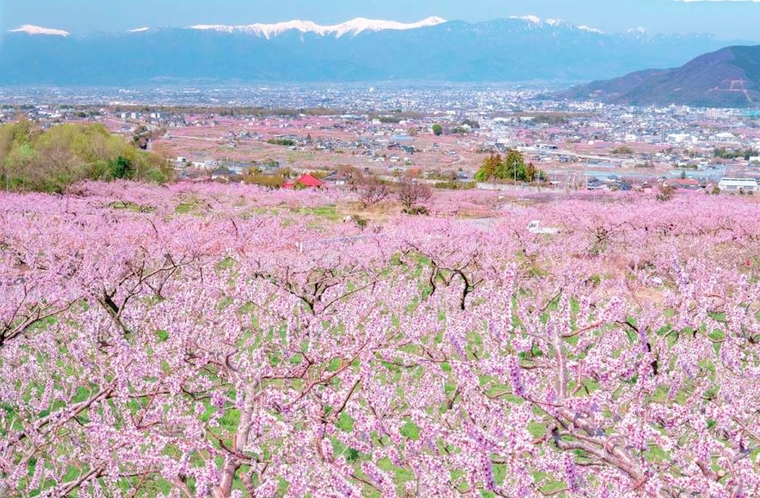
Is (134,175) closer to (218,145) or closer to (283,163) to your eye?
(283,163)

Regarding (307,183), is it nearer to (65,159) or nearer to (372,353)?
(65,159)

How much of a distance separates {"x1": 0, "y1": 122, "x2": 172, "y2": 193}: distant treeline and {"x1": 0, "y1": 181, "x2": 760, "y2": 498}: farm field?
1.93 meters

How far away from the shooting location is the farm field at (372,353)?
386cm

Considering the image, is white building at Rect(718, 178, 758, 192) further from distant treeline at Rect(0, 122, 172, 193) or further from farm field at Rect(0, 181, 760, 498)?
distant treeline at Rect(0, 122, 172, 193)

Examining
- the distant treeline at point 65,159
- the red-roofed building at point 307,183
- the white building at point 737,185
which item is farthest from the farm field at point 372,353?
the white building at point 737,185

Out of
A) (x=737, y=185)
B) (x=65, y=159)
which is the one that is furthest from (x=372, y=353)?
(x=737, y=185)

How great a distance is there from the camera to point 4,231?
16.6 meters

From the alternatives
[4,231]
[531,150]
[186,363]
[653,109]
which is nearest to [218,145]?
[531,150]

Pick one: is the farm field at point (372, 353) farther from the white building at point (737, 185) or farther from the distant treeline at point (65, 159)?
the white building at point (737, 185)

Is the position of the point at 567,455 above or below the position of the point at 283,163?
above

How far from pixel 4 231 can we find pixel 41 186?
1320cm

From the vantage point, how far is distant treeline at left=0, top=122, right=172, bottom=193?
94.7ft

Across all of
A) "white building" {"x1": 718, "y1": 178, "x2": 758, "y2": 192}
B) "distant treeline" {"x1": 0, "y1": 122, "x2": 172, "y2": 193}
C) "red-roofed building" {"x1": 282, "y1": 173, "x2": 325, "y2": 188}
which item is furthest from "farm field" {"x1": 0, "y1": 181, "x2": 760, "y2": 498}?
"white building" {"x1": 718, "y1": 178, "x2": 758, "y2": 192}

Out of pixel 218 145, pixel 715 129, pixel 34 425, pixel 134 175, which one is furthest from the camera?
pixel 715 129
